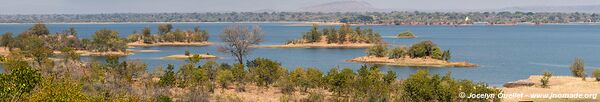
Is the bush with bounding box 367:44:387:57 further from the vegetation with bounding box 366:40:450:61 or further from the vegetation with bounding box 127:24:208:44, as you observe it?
the vegetation with bounding box 127:24:208:44

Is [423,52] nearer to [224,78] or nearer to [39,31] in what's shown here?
[224,78]

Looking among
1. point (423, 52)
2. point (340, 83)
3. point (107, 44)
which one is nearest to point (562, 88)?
point (340, 83)

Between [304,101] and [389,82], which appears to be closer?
[304,101]

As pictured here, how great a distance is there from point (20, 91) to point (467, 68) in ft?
287

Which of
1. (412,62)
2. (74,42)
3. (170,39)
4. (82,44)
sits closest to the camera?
(412,62)

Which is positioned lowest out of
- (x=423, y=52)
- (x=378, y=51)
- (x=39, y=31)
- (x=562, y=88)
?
(x=378, y=51)

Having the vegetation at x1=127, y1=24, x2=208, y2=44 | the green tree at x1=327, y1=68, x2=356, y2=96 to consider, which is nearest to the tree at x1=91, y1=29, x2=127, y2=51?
the vegetation at x1=127, y1=24, x2=208, y2=44

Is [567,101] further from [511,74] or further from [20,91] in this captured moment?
[511,74]

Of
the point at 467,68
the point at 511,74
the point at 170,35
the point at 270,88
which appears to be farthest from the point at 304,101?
the point at 170,35

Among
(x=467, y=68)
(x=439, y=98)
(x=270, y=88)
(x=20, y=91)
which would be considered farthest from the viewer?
(x=467, y=68)

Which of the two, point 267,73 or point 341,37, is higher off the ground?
point 267,73

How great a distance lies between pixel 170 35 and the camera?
187250mm

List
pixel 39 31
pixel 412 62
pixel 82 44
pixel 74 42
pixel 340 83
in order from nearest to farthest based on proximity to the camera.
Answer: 1. pixel 340 83
2. pixel 412 62
3. pixel 82 44
4. pixel 74 42
5. pixel 39 31

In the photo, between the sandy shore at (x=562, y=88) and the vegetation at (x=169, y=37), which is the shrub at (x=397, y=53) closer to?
the sandy shore at (x=562, y=88)
